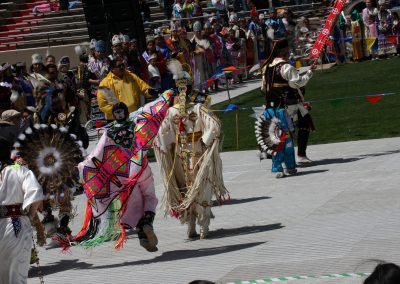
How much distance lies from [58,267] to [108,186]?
3.11ft

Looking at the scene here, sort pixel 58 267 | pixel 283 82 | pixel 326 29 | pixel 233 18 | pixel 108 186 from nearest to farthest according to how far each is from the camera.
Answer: pixel 108 186, pixel 58 267, pixel 283 82, pixel 326 29, pixel 233 18

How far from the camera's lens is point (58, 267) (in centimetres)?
1098

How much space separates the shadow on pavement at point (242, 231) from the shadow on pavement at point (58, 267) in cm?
138

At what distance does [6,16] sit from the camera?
126 feet

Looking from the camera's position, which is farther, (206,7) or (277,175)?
(206,7)

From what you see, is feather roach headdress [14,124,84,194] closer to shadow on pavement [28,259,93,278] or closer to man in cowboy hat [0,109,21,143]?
man in cowboy hat [0,109,21,143]

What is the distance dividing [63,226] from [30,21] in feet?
87.2

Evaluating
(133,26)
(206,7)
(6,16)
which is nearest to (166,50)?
(133,26)

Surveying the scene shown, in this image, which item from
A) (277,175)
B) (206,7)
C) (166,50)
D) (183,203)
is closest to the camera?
→ (183,203)

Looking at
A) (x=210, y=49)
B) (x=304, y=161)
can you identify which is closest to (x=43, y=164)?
(x=304, y=161)

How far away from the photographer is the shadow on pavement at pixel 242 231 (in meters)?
11.3

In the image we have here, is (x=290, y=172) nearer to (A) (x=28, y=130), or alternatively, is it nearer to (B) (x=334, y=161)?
(B) (x=334, y=161)

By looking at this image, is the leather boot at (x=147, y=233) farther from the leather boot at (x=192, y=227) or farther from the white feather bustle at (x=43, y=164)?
the white feather bustle at (x=43, y=164)

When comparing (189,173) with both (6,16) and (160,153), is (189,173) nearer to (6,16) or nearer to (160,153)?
(160,153)
